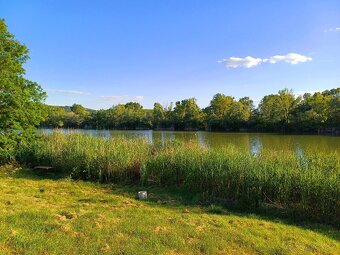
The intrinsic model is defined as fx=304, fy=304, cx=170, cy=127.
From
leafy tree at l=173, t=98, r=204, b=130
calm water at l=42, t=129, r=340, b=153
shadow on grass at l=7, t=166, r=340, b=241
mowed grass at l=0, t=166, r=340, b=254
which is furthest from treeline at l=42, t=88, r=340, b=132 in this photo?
mowed grass at l=0, t=166, r=340, b=254

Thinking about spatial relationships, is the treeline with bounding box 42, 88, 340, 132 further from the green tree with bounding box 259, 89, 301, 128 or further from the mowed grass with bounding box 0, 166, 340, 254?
the mowed grass with bounding box 0, 166, 340, 254

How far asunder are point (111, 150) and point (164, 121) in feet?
242

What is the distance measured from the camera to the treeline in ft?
187

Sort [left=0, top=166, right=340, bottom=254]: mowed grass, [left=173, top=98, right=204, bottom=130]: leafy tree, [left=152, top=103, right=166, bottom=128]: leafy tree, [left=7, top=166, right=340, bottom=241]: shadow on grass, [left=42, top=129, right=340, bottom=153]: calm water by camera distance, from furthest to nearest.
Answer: [left=152, top=103, right=166, bottom=128]: leafy tree
[left=173, top=98, right=204, bottom=130]: leafy tree
[left=42, top=129, right=340, bottom=153]: calm water
[left=7, top=166, right=340, bottom=241]: shadow on grass
[left=0, top=166, right=340, bottom=254]: mowed grass

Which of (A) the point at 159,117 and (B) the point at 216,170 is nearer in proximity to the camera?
(B) the point at 216,170

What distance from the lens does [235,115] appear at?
71.6 meters

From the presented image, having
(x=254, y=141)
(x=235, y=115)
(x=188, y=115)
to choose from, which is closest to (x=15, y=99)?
(x=254, y=141)

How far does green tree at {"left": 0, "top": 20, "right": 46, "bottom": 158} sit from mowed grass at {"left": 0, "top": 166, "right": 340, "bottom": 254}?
4828 mm

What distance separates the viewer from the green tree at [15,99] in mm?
10992

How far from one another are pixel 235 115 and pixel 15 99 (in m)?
64.2

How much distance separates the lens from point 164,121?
84188mm

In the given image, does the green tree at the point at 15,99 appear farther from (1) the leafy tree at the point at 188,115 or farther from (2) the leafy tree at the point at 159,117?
(2) the leafy tree at the point at 159,117

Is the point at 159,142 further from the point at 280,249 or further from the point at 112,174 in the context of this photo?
the point at 280,249

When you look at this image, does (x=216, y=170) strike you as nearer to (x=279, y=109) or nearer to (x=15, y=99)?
(x=15, y=99)
